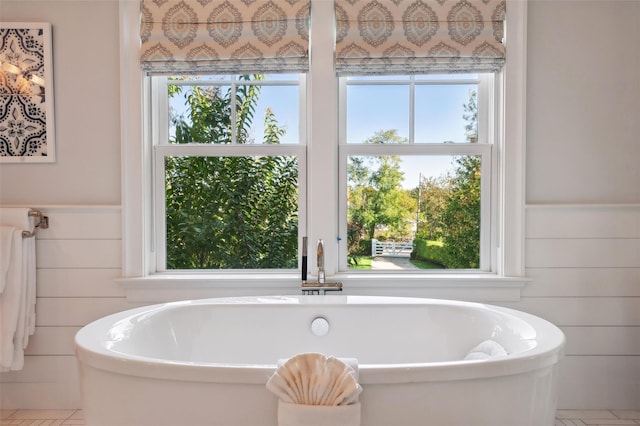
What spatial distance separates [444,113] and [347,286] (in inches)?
41.6

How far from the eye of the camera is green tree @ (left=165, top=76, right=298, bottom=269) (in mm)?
2789

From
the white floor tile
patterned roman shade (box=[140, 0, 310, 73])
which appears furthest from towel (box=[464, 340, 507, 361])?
patterned roman shade (box=[140, 0, 310, 73])

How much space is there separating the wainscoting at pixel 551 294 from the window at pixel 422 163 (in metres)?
0.34

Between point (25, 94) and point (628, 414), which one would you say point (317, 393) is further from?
point (25, 94)

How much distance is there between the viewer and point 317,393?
4.53 feet

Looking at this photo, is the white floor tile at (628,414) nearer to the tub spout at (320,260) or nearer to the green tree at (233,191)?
the tub spout at (320,260)

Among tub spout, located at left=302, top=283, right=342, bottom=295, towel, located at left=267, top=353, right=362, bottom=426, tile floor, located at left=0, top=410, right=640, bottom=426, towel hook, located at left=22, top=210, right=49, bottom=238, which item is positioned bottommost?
tile floor, located at left=0, top=410, right=640, bottom=426

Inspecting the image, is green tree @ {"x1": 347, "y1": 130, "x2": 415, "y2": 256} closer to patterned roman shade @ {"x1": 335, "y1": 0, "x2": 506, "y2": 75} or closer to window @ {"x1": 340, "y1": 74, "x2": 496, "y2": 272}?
window @ {"x1": 340, "y1": 74, "x2": 496, "y2": 272}

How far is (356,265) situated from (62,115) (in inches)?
67.5

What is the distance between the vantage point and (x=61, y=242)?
265 centimetres

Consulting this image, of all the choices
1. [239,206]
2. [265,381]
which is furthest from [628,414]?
[239,206]

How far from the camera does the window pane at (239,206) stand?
110 inches

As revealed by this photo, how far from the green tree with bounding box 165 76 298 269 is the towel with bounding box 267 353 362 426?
1.42 meters

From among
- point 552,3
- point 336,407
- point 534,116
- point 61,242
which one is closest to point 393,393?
point 336,407
